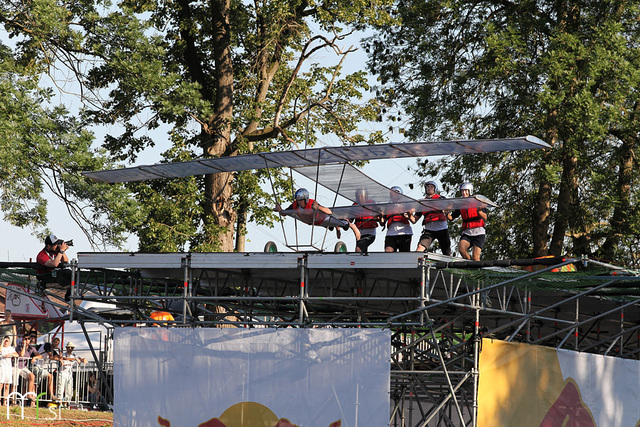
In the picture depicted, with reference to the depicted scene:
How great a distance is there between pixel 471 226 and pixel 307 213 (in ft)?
11.2

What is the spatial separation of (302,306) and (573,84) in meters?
13.7

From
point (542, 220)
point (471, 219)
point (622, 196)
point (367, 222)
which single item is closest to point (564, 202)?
point (542, 220)

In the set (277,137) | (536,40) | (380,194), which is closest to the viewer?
(380,194)

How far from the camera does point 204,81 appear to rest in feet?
98.9

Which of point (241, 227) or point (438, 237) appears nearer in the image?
point (438, 237)

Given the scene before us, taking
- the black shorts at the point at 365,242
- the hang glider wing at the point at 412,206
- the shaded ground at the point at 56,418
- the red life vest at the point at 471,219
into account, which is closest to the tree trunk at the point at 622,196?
the red life vest at the point at 471,219

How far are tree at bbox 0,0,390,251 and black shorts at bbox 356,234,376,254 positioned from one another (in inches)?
340

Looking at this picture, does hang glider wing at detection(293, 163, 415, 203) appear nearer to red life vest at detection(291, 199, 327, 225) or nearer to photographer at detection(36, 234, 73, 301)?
red life vest at detection(291, 199, 327, 225)

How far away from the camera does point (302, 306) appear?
15.5 m

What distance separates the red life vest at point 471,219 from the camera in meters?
17.8

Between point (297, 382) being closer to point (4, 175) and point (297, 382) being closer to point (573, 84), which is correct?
point (4, 175)

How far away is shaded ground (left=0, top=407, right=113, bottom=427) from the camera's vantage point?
18.9 metres

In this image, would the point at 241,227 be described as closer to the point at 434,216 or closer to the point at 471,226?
the point at 434,216

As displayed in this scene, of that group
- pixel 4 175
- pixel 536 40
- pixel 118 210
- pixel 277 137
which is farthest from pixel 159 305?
pixel 536 40
